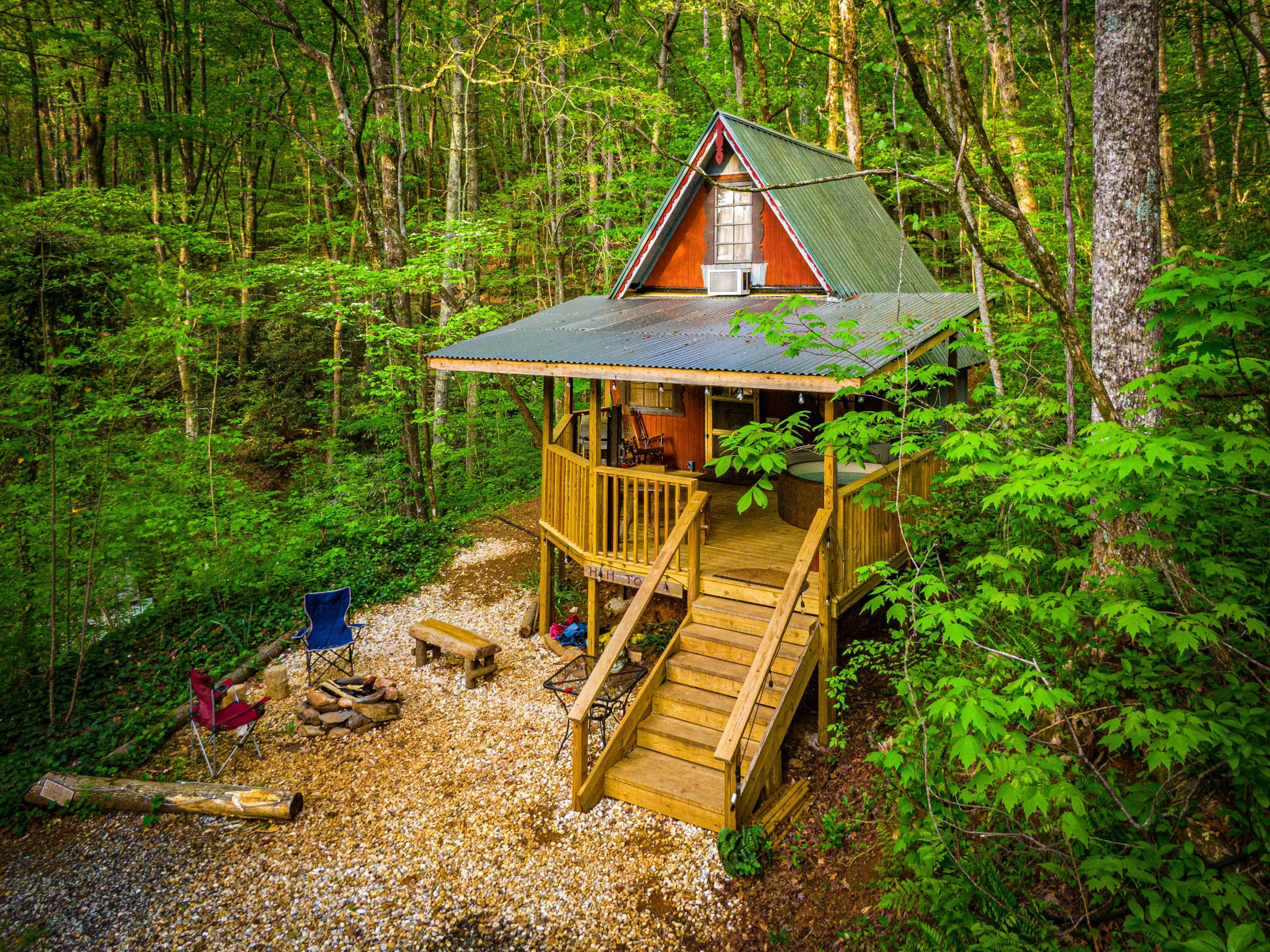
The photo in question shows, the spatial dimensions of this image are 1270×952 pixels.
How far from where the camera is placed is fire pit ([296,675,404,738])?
7.67 metres

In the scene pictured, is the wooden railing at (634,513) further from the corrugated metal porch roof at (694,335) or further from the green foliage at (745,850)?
the green foliage at (745,850)

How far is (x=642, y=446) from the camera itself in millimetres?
11094

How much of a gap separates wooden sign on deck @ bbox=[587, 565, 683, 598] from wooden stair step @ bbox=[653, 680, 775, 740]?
1115 mm

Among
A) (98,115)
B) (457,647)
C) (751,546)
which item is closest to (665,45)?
(98,115)

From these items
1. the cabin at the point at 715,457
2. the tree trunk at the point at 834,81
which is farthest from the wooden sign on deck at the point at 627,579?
the tree trunk at the point at 834,81

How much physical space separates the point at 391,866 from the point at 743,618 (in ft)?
12.9

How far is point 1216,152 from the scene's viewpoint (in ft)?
52.2

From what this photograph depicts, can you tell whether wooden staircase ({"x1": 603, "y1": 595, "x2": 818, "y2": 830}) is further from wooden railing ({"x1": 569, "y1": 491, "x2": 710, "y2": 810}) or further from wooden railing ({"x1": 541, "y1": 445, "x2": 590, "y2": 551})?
wooden railing ({"x1": 541, "y1": 445, "x2": 590, "y2": 551})

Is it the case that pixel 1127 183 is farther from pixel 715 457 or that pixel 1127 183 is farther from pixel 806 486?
pixel 715 457

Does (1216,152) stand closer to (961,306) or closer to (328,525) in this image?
(961,306)

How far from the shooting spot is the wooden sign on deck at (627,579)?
7.62 meters

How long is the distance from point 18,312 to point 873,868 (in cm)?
1334

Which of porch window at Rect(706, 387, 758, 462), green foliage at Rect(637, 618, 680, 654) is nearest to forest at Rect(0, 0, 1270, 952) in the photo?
porch window at Rect(706, 387, 758, 462)

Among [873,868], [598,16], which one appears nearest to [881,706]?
[873,868]
